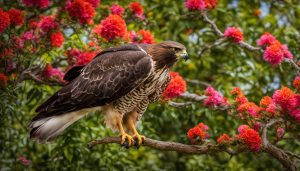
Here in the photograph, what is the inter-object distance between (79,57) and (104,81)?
0.76 m

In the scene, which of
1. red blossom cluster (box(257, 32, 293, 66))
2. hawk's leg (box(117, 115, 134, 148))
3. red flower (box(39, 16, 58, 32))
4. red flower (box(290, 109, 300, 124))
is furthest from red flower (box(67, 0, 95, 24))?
red flower (box(290, 109, 300, 124))

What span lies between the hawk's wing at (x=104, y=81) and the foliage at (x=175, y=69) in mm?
359

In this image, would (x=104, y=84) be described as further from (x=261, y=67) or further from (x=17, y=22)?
(x=261, y=67)

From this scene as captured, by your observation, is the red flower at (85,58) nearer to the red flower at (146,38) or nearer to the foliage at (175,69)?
the foliage at (175,69)

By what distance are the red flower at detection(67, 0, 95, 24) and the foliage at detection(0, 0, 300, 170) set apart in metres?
0.01

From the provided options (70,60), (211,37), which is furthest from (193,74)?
(70,60)

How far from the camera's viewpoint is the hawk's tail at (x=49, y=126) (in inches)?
226

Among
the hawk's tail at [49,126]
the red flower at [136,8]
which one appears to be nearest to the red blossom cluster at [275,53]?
the red flower at [136,8]

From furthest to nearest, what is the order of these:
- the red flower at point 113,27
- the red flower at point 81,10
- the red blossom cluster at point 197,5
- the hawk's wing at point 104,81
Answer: the red blossom cluster at point 197,5 < the red flower at point 81,10 < the red flower at point 113,27 < the hawk's wing at point 104,81

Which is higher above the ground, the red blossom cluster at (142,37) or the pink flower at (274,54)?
the red blossom cluster at (142,37)

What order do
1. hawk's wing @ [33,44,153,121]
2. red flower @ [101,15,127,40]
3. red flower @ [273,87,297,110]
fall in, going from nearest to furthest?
red flower @ [273,87,297,110] → hawk's wing @ [33,44,153,121] → red flower @ [101,15,127,40]

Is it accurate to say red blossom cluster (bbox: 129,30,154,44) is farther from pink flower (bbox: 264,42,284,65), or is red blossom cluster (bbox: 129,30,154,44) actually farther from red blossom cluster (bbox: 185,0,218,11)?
pink flower (bbox: 264,42,284,65)

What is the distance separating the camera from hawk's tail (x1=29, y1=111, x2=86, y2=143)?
574 centimetres

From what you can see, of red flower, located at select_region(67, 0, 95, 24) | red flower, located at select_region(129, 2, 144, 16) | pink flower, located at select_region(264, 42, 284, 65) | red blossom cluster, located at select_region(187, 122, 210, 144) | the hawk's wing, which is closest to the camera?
Answer: red blossom cluster, located at select_region(187, 122, 210, 144)
